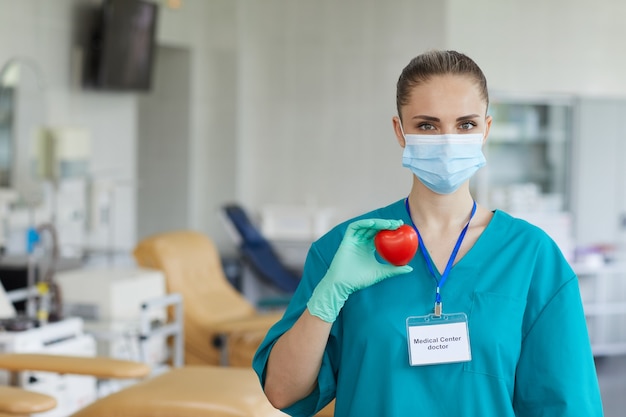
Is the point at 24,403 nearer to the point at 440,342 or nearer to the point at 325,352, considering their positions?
the point at 325,352

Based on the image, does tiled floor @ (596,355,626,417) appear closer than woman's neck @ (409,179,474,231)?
No

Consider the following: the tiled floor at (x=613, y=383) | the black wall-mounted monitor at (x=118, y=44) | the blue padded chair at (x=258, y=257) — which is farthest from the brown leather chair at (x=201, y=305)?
the tiled floor at (x=613, y=383)

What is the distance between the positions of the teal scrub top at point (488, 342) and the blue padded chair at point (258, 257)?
5.29m

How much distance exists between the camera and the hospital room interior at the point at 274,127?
557 cm

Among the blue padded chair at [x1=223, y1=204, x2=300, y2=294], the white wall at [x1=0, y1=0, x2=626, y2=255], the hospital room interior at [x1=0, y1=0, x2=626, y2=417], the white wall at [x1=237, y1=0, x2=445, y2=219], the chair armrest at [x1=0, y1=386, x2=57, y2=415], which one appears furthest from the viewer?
the white wall at [x1=237, y1=0, x2=445, y2=219]

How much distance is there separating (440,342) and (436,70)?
447mm

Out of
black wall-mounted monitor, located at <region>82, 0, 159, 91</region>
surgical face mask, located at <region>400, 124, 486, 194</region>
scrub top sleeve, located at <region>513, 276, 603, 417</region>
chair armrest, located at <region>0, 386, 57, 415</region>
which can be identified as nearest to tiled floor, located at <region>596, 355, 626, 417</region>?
chair armrest, located at <region>0, 386, 57, 415</region>

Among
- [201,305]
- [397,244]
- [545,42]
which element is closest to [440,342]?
[397,244]

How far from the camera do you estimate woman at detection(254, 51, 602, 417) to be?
5.20 feet

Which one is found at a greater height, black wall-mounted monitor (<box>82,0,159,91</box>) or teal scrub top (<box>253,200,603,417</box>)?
black wall-mounted monitor (<box>82,0,159,91</box>)

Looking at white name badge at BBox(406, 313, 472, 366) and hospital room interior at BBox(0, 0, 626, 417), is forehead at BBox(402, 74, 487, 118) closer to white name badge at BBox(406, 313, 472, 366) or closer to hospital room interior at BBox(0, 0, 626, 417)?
white name badge at BBox(406, 313, 472, 366)

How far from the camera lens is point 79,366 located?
3.01 meters

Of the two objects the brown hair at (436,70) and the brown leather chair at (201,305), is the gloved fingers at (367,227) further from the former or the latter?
the brown leather chair at (201,305)

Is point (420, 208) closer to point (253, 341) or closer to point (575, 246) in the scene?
point (253, 341)
